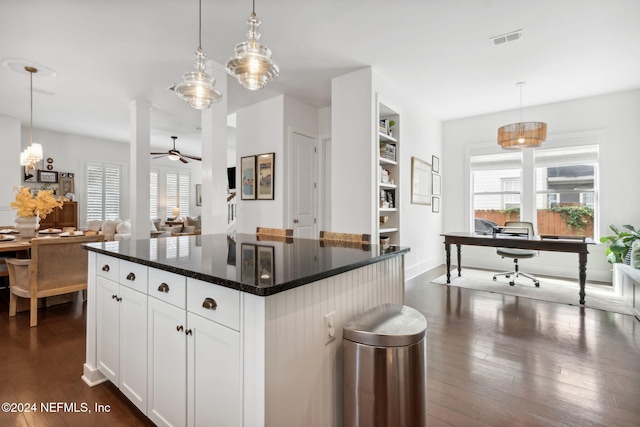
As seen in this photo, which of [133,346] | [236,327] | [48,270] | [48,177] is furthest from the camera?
[48,177]

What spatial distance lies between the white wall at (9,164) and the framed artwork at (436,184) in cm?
783

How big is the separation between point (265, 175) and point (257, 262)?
11.7ft

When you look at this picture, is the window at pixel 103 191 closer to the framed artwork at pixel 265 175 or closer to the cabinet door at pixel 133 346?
the framed artwork at pixel 265 175

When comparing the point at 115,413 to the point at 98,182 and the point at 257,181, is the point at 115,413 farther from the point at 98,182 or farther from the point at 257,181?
the point at 98,182

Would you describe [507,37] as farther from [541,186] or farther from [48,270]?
[48,270]

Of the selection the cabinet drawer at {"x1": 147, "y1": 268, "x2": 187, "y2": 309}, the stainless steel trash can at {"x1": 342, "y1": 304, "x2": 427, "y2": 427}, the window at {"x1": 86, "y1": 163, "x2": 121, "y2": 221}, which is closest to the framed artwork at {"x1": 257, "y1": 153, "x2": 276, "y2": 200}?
the cabinet drawer at {"x1": 147, "y1": 268, "x2": 187, "y2": 309}

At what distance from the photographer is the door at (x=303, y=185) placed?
4816 mm

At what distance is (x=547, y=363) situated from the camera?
87.0 inches

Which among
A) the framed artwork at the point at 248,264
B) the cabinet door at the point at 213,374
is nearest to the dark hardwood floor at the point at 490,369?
the cabinet door at the point at 213,374

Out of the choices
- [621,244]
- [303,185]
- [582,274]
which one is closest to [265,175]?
[303,185]

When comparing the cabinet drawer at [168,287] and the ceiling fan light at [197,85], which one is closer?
the cabinet drawer at [168,287]

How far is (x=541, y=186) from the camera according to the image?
531 cm

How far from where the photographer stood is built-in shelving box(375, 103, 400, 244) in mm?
4246

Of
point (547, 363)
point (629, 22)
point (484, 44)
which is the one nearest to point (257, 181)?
point (484, 44)
